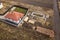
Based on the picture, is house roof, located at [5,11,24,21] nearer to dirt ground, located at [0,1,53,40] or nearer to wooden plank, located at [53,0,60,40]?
dirt ground, located at [0,1,53,40]

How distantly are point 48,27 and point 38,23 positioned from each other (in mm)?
109

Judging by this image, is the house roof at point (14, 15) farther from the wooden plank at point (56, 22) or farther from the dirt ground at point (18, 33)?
the wooden plank at point (56, 22)

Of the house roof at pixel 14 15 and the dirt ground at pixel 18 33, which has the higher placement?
the house roof at pixel 14 15

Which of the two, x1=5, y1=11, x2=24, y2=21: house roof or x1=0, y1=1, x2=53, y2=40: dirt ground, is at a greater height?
x1=5, y1=11, x2=24, y2=21: house roof

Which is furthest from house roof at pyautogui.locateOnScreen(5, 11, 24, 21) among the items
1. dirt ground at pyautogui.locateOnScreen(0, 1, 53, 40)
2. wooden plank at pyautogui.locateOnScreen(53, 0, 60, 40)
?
wooden plank at pyautogui.locateOnScreen(53, 0, 60, 40)

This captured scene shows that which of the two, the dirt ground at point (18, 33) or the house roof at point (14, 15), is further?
the house roof at point (14, 15)

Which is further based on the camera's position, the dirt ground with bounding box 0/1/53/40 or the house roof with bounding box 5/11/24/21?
the house roof with bounding box 5/11/24/21

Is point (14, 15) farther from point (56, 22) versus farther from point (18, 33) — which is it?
point (56, 22)

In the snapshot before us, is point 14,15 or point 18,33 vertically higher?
point 14,15

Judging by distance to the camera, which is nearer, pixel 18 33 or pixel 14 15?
pixel 18 33

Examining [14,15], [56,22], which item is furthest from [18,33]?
[56,22]

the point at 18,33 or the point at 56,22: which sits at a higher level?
the point at 56,22

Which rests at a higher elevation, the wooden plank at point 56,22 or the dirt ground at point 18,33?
the wooden plank at point 56,22

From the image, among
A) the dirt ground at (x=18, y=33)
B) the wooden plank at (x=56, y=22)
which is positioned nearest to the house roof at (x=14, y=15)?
the dirt ground at (x=18, y=33)
